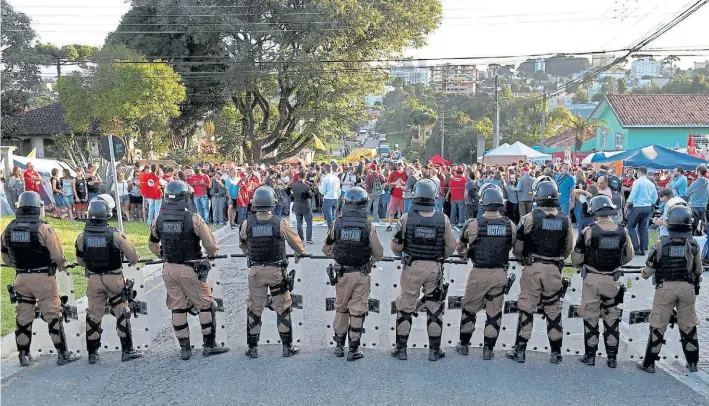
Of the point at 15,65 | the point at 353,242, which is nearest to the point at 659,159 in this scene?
the point at 353,242

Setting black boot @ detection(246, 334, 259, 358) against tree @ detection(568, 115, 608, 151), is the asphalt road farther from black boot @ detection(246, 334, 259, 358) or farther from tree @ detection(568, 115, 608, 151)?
tree @ detection(568, 115, 608, 151)

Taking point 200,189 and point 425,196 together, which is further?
point 200,189

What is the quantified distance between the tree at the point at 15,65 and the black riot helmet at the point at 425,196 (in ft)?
130

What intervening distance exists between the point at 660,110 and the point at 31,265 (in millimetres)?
44731

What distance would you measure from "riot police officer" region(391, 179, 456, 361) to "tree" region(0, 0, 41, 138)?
130ft

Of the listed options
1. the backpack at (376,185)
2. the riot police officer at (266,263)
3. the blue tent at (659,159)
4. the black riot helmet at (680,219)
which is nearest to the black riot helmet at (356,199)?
the riot police officer at (266,263)

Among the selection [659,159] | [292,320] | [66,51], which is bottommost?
[292,320]

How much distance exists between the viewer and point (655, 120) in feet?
135

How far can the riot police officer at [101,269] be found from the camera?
20.5ft

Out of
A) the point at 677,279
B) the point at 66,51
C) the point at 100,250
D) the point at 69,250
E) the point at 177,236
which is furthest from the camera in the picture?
the point at 66,51

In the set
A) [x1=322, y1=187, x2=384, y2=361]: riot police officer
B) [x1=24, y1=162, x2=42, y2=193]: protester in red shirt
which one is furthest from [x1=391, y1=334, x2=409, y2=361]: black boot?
[x1=24, y1=162, x2=42, y2=193]: protester in red shirt

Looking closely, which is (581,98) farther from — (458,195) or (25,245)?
(25,245)

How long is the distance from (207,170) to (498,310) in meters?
13.6

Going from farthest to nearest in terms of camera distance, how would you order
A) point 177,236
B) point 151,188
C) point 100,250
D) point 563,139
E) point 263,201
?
point 563,139 → point 151,188 → point 263,201 → point 177,236 → point 100,250
